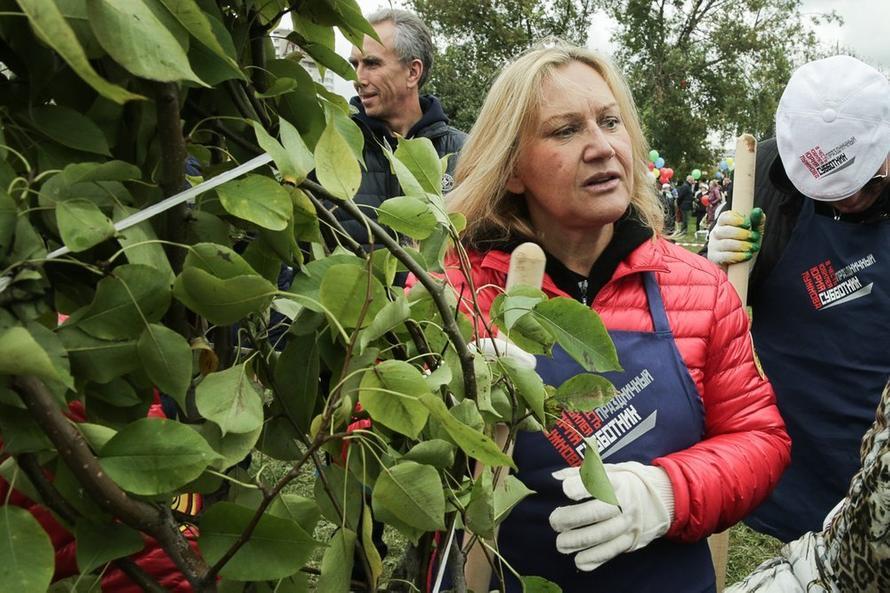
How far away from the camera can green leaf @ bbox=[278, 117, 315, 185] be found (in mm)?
639

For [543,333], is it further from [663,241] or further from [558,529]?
[663,241]

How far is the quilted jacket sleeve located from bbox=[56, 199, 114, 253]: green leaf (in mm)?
1312

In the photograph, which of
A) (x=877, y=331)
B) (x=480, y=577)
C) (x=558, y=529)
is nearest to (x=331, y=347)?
(x=480, y=577)

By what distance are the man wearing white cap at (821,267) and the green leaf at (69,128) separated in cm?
226

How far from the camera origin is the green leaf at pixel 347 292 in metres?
0.62

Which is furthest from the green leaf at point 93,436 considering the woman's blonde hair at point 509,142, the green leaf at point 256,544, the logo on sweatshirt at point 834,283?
the logo on sweatshirt at point 834,283

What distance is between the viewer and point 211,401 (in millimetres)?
597

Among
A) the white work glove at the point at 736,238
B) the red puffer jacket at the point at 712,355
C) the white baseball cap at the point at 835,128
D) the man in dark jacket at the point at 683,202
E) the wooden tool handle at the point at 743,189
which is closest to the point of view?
the red puffer jacket at the point at 712,355

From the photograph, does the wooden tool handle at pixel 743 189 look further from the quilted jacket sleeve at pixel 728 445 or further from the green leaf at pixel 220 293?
the green leaf at pixel 220 293

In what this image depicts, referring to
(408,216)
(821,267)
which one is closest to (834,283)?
(821,267)

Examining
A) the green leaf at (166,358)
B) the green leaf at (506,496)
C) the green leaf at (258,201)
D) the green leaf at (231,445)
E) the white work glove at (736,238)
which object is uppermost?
the green leaf at (258,201)

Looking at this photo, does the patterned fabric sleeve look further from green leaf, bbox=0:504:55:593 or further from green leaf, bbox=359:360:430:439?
green leaf, bbox=0:504:55:593

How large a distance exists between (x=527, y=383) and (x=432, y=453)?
0.15 meters

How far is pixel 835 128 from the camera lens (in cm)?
240
